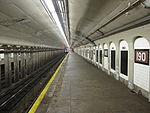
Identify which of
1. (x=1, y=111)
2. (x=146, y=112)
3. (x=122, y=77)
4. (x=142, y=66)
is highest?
(x=142, y=66)

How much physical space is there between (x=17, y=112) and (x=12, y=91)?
2.49 meters

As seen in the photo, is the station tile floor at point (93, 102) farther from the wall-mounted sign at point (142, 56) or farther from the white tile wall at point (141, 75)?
the wall-mounted sign at point (142, 56)

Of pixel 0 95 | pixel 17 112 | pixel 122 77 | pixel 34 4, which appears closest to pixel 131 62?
pixel 122 77

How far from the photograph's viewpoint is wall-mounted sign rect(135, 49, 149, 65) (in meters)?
4.28

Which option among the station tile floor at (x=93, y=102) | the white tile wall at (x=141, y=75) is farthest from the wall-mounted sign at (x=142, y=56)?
the station tile floor at (x=93, y=102)

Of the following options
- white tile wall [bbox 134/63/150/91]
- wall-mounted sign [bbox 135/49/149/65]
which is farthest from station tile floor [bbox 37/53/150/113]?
wall-mounted sign [bbox 135/49/149/65]

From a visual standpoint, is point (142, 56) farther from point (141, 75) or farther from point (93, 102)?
point (93, 102)

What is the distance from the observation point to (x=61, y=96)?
14.4 ft

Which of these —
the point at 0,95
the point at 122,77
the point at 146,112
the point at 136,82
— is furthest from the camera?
the point at 122,77

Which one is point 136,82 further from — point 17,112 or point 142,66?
point 17,112

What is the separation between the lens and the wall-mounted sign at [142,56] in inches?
169

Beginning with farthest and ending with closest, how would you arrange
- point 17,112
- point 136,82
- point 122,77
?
point 122,77 → point 136,82 → point 17,112

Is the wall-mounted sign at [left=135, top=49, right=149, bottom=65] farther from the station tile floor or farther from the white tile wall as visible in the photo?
the station tile floor

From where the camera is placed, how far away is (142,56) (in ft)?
14.6
